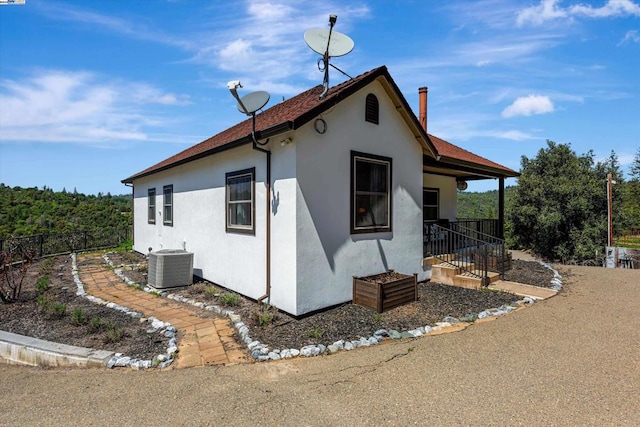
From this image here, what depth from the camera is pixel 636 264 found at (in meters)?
12.9

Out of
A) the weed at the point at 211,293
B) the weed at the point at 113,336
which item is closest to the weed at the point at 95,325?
the weed at the point at 113,336

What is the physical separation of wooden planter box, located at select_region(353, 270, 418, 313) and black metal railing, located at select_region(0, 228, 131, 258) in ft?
35.7

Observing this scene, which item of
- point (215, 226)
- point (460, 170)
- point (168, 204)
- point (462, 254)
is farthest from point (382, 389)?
point (168, 204)

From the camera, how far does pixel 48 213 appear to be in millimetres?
21672

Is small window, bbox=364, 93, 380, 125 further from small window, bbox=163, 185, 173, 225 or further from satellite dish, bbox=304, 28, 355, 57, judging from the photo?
small window, bbox=163, 185, 173, 225

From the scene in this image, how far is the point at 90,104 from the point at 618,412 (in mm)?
13409

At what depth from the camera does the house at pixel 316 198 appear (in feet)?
17.0

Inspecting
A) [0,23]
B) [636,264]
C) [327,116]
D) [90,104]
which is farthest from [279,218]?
[636,264]

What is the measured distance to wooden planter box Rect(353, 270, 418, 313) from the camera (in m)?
5.43

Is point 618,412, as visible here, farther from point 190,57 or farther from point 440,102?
point 440,102

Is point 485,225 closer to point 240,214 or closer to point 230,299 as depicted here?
point 240,214

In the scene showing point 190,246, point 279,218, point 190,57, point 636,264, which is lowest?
point 636,264

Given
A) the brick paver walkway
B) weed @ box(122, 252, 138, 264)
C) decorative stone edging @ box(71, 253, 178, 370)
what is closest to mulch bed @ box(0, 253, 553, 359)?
decorative stone edging @ box(71, 253, 178, 370)

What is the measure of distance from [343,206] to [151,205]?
30.8 ft
